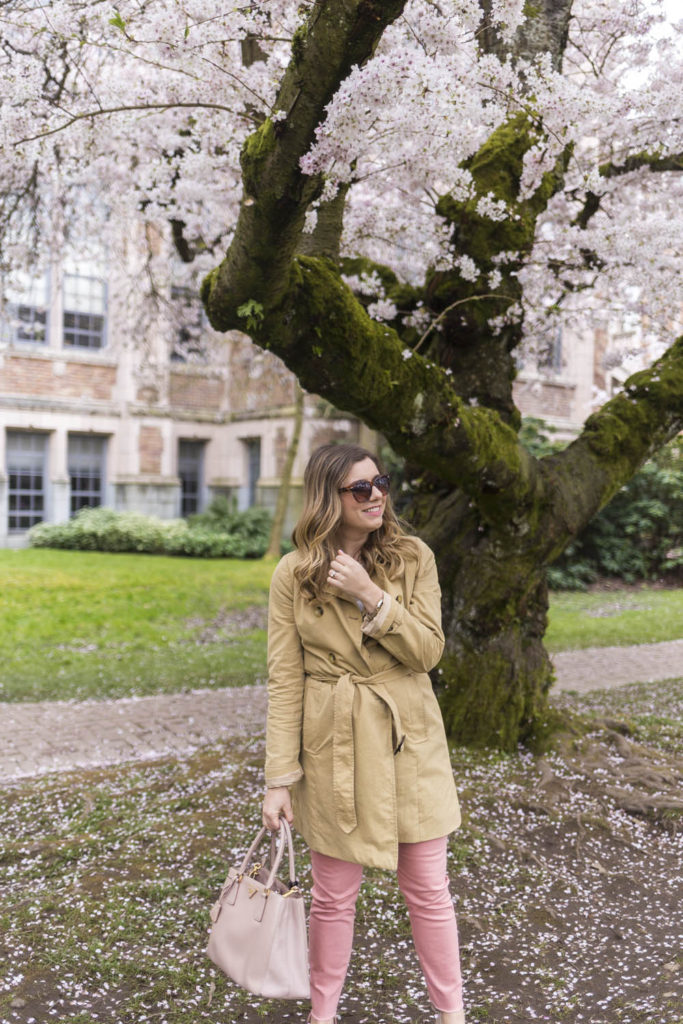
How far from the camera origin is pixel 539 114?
4777mm

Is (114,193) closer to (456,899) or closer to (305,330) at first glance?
(305,330)

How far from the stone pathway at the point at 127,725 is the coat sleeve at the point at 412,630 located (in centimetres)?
418

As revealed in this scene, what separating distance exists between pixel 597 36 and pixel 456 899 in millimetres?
5931

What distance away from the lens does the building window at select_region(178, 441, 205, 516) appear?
22438 mm

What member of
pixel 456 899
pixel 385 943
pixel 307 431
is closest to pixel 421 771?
pixel 385 943

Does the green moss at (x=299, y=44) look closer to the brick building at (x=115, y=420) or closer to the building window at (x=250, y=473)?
the brick building at (x=115, y=420)

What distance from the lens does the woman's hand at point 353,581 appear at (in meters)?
2.61

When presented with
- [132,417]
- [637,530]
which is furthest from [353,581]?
[132,417]

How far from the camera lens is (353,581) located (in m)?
2.61

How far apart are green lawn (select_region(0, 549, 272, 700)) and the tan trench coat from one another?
619 centimetres

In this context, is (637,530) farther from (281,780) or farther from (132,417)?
(281,780)

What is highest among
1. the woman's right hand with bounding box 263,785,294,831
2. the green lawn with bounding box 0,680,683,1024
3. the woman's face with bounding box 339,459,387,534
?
the woman's face with bounding box 339,459,387,534

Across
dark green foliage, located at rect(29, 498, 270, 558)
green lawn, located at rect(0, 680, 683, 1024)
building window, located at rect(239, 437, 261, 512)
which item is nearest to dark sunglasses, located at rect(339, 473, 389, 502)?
green lawn, located at rect(0, 680, 683, 1024)

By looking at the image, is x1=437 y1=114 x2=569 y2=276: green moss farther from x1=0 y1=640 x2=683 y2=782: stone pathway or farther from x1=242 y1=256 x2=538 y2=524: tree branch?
x1=0 y1=640 x2=683 y2=782: stone pathway
